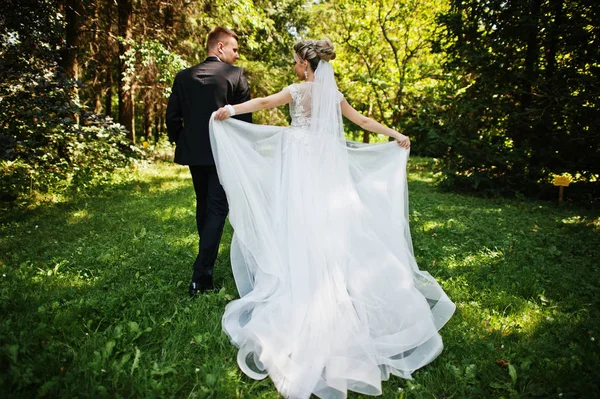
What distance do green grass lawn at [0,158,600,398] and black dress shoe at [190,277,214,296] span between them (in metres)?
0.13

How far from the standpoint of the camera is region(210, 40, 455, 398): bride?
254 centimetres

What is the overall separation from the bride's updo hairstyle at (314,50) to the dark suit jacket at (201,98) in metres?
0.66

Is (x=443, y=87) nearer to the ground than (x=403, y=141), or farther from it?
farther from it

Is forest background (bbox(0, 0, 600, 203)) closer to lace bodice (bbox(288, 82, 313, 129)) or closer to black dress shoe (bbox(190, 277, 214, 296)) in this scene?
black dress shoe (bbox(190, 277, 214, 296))

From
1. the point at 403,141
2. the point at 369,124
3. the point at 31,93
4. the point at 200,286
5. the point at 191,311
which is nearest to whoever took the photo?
the point at 191,311

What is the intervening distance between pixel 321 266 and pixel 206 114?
71.6 inches

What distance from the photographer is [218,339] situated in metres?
2.76

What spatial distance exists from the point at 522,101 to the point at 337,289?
804cm

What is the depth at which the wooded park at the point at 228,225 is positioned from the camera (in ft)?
8.18

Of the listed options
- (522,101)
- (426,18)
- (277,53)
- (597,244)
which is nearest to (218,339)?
(597,244)

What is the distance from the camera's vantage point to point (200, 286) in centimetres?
356

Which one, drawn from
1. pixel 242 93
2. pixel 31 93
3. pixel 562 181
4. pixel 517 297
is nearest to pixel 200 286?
pixel 242 93

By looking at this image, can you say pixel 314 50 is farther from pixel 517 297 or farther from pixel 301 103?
pixel 517 297

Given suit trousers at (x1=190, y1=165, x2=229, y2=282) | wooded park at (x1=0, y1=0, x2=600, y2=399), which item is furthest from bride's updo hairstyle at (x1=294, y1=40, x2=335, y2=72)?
wooded park at (x1=0, y1=0, x2=600, y2=399)
